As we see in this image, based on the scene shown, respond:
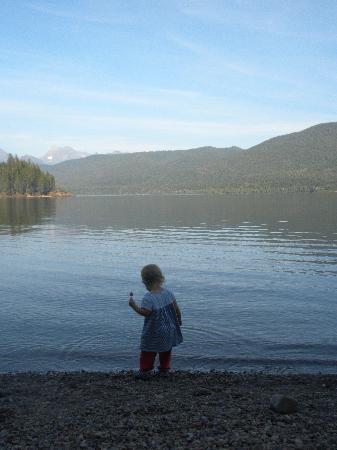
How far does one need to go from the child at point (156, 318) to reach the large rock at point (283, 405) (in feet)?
9.84

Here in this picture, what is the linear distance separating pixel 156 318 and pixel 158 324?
144 mm

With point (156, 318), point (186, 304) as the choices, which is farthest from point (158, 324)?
point (186, 304)

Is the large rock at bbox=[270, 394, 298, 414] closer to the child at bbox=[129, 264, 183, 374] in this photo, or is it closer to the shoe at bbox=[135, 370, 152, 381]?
the child at bbox=[129, 264, 183, 374]

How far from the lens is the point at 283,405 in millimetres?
8188

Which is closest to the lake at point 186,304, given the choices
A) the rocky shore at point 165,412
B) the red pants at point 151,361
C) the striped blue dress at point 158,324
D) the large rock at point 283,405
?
the red pants at point 151,361

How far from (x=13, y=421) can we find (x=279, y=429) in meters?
4.30

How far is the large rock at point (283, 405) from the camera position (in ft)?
26.7

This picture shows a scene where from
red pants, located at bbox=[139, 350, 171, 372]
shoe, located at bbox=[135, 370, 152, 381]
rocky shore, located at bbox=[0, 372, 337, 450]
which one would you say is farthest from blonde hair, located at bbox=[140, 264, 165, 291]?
rocky shore, located at bbox=[0, 372, 337, 450]

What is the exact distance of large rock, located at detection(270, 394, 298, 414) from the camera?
815cm

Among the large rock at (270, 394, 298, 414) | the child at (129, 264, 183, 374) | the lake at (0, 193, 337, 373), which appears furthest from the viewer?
the lake at (0, 193, 337, 373)

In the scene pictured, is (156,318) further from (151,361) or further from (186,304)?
(186,304)

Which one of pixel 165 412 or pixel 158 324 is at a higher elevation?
pixel 158 324

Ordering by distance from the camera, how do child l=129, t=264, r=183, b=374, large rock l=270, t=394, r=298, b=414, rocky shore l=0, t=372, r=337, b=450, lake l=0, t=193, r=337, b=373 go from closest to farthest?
rocky shore l=0, t=372, r=337, b=450
large rock l=270, t=394, r=298, b=414
child l=129, t=264, r=183, b=374
lake l=0, t=193, r=337, b=373

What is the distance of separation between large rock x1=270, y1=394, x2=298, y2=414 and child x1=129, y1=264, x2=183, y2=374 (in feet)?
9.84
